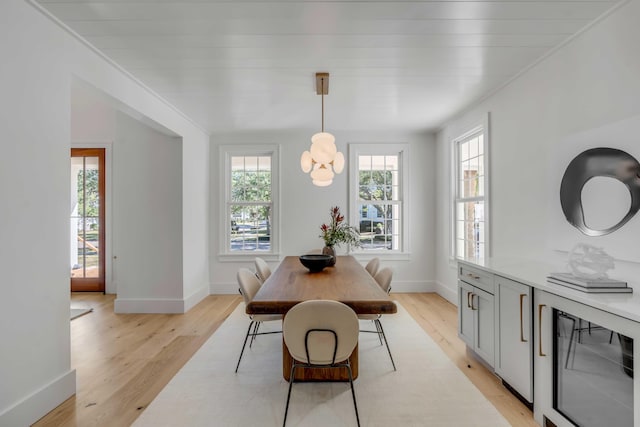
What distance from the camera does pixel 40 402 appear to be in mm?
2105

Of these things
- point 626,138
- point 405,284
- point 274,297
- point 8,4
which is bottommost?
point 405,284

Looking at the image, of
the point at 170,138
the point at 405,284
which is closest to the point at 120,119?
the point at 170,138

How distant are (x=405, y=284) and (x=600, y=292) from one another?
3.80 metres

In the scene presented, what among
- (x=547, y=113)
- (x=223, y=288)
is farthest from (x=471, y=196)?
(x=223, y=288)

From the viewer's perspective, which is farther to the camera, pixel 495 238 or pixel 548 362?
pixel 495 238

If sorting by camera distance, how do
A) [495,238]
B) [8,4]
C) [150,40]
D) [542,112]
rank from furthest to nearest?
[495,238] < [542,112] < [150,40] < [8,4]

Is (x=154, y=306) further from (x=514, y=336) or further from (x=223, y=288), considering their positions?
(x=514, y=336)

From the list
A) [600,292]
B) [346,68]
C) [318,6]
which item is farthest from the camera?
[346,68]

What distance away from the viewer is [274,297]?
2.17m

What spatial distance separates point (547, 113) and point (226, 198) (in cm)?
449

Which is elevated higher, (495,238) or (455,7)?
(455,7)

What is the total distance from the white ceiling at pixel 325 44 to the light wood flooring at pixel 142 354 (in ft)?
8.64

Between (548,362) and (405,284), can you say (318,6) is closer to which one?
(548,362)

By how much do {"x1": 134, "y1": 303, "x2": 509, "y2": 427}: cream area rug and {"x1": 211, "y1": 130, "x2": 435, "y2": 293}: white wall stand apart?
7.68ft
